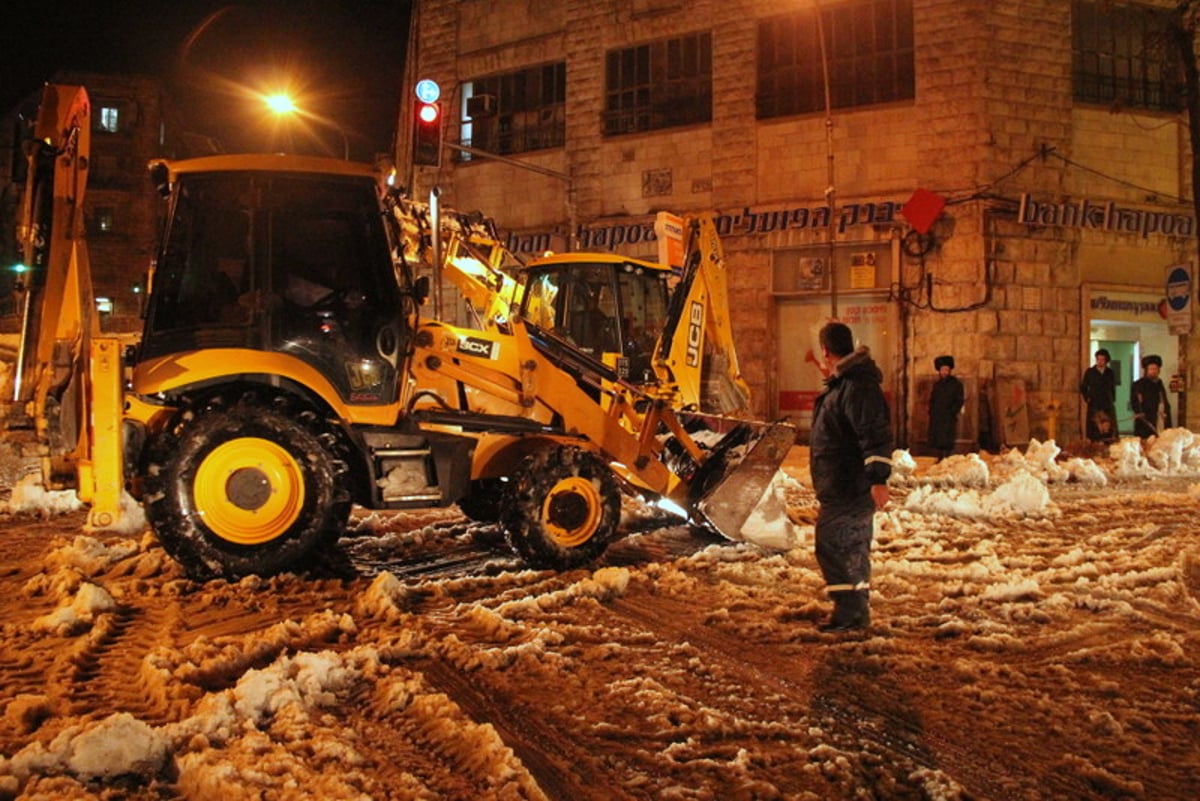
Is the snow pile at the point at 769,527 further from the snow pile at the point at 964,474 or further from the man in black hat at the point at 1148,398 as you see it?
the man in black hat at the point at 1148,398

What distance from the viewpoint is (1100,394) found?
15227 millimetres

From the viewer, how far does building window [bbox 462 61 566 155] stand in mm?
21234

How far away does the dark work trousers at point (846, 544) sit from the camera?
5.29 meters

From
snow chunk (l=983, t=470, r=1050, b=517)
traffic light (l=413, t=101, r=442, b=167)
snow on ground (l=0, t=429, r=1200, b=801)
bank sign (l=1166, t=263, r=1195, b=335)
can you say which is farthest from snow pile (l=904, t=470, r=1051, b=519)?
bank sign (l=1166, t=263, r=1195, b=335)

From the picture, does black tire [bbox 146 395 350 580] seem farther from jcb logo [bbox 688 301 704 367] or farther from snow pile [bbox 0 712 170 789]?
jcb logo [bbox 688 301 704 367]

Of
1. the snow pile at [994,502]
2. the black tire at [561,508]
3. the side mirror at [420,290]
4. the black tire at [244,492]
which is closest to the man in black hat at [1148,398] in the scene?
the snow pile at [994,502]

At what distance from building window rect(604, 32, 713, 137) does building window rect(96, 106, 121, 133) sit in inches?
1394

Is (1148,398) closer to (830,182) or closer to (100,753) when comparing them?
(830,182)

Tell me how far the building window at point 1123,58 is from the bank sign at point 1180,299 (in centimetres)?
466

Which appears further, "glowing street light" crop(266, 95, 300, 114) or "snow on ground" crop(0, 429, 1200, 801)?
"glowing street light" crop(266, 95, 300, 114)

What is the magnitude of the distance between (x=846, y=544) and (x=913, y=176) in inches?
550

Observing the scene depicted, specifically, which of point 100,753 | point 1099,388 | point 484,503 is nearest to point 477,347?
point 484,503

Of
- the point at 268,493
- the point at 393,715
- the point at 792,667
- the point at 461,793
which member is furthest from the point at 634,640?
the point at 268,493

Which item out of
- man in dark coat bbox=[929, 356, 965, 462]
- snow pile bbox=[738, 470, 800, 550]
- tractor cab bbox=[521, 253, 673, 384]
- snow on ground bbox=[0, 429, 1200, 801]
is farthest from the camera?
man in dark coat bbox=[929, 356, 965, 462]
